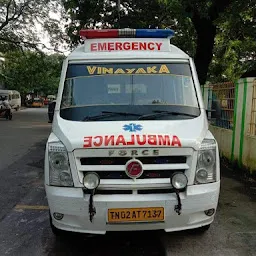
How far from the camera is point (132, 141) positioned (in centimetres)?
373

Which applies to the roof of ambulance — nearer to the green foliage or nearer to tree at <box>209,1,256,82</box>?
tree at <box>209,1,256,82</box>

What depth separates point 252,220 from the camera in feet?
16.8

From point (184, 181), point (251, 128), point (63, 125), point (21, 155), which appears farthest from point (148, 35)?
point (21, 155)

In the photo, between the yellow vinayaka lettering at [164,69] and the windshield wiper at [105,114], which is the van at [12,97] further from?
the windshield wiper at [105,114]

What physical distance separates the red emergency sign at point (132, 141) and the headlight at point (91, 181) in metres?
0.29

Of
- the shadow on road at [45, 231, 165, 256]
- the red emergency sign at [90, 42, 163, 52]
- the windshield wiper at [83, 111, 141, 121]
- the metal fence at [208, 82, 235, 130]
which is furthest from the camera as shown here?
the metal fence at [208, 82, 235, 130]

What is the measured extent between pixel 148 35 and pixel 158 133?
2.03m

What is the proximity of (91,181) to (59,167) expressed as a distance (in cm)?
39

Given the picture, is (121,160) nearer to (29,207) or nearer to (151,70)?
(151,70)

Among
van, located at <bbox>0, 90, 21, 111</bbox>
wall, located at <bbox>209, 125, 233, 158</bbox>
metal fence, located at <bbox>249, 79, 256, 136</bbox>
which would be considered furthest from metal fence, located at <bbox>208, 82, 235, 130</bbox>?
van, located at <bbox>0, 90, 21, 111</bbox>

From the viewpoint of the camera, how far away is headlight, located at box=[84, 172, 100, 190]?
12.1 ft

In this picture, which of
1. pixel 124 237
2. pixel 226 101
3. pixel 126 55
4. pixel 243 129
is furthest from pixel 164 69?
pixel 226 101

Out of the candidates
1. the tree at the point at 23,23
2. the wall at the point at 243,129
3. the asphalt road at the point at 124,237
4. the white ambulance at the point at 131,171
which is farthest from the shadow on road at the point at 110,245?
the tree at the point at 23,23

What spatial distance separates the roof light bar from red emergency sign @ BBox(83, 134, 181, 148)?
6.64 feet
